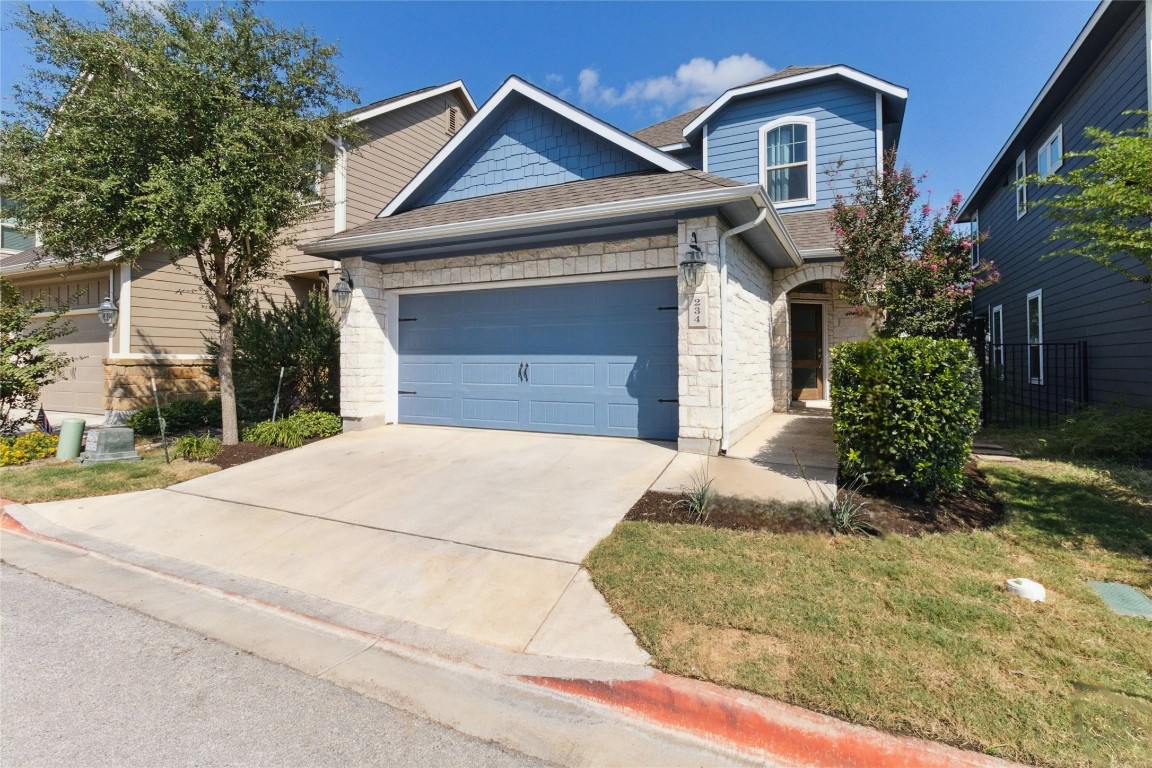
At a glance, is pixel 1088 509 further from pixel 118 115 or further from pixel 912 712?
pixel 118 115

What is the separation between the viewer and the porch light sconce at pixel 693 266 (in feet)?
21.9

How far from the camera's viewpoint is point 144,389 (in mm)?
11289

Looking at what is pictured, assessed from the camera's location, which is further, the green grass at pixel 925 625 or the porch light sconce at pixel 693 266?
the porch light sconce at pixel 693 266

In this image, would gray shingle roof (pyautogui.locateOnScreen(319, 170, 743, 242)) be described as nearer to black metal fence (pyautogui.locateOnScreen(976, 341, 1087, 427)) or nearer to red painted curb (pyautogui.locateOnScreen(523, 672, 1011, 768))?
red painted curb (pyautogui.locateOnScreen(523, 672, 1011, 768))

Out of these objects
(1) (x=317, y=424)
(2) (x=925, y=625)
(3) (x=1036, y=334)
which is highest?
(3) (x=1036, y=334)

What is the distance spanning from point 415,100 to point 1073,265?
1499cm

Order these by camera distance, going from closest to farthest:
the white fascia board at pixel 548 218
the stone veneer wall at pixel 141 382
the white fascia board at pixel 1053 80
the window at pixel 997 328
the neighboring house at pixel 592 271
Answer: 1. the white fascia board at pixel 548 218
2. the neighboring house at pixel 592 271
3. the white fascia board at pixel 1053 80
4. the stone veneer wall at pixel 141 382
5. the window at pixel 997 328

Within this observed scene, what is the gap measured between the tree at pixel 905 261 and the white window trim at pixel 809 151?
8.51ft

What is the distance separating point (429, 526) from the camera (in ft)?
16.0

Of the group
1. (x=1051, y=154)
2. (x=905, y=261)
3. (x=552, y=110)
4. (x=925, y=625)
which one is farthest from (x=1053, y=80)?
(x=925, y=625)

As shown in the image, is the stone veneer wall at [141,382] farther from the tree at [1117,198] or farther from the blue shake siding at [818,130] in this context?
the tree at [1117,198]

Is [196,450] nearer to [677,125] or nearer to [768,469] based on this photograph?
[768,469]

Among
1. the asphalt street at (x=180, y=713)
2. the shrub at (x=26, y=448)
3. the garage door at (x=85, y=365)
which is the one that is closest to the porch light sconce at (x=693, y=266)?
the asphalt street at (x=180, y=713)

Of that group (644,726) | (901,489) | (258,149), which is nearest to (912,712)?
(644,726)
